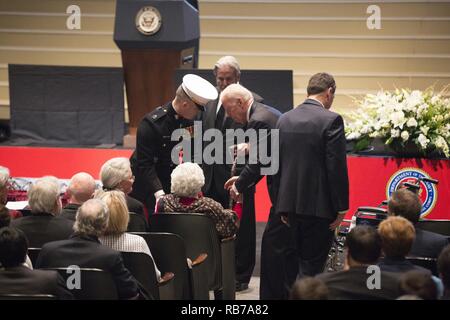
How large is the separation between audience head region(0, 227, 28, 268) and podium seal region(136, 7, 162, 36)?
4.31m

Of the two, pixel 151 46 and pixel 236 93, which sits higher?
pixel 151 46

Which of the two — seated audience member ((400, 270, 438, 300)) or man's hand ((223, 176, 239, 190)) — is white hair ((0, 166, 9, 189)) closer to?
man's hand ((223, 176, 239, 190))

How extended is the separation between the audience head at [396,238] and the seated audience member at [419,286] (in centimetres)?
54

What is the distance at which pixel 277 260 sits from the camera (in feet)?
16.0

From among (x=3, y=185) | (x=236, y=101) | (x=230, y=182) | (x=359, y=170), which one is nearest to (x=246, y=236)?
(x=230, y=182)

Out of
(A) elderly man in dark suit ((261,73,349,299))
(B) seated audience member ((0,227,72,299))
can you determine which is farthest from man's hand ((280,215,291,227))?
(B) seated audience member ((0,227,72,299))

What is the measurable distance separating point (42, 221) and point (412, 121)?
3.30m

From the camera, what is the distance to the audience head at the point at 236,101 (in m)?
5.07

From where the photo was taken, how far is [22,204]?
15.6ft

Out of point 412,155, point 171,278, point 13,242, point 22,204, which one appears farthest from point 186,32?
point 13,242

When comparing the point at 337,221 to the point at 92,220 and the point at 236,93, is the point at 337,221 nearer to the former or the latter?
the point at 236,93

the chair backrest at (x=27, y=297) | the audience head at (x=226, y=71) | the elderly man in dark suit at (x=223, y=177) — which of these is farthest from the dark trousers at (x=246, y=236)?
the chair backrest at (x=27, y=297)

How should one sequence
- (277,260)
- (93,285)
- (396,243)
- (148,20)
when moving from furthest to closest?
(148,20), (277,260), (396,243), (93,285)
